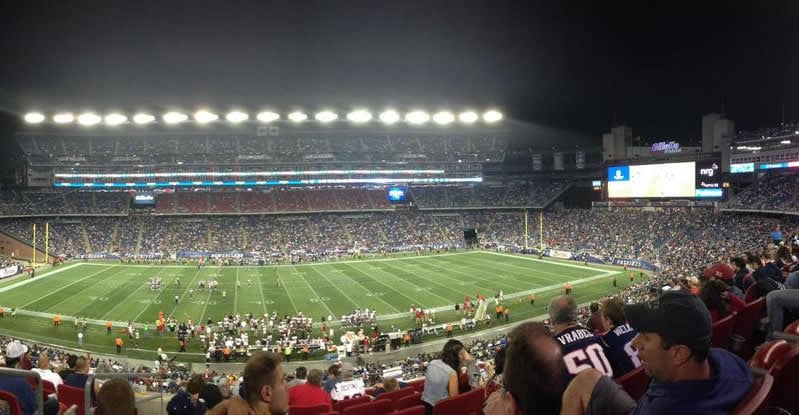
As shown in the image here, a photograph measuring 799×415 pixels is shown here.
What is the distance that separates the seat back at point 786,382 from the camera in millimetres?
2398

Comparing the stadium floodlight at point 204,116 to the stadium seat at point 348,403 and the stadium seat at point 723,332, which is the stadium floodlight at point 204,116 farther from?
the stadium seat at point 723,332

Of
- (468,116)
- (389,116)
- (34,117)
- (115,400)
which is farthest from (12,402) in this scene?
(34,117)

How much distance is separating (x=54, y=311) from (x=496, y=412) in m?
36.7

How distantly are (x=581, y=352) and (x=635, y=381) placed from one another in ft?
1.65

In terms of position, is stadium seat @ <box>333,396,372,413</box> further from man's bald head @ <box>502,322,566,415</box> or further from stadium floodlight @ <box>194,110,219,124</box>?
stadium floodlight @ <box>194,110,219,124</box>

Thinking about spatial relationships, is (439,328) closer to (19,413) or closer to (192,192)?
(19,413)

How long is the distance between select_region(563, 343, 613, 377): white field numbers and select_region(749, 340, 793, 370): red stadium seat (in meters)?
0.80

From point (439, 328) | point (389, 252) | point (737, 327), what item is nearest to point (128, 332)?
point (439, 328)

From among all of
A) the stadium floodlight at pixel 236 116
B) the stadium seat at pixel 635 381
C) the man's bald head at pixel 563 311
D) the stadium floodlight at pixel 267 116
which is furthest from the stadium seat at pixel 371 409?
the stadium floodlight at pixel 236 116

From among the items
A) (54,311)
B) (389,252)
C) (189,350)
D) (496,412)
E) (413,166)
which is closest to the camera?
(496,412)

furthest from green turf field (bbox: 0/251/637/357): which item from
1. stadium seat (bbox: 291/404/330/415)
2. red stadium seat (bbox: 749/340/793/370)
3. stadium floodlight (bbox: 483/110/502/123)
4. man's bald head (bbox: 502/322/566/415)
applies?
stadium floodlight (bbox: 483/110/502/123)

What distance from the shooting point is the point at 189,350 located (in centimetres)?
2400

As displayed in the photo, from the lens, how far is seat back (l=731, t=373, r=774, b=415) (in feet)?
5.81

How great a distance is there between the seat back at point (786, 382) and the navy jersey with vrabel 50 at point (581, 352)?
90 centimetres
